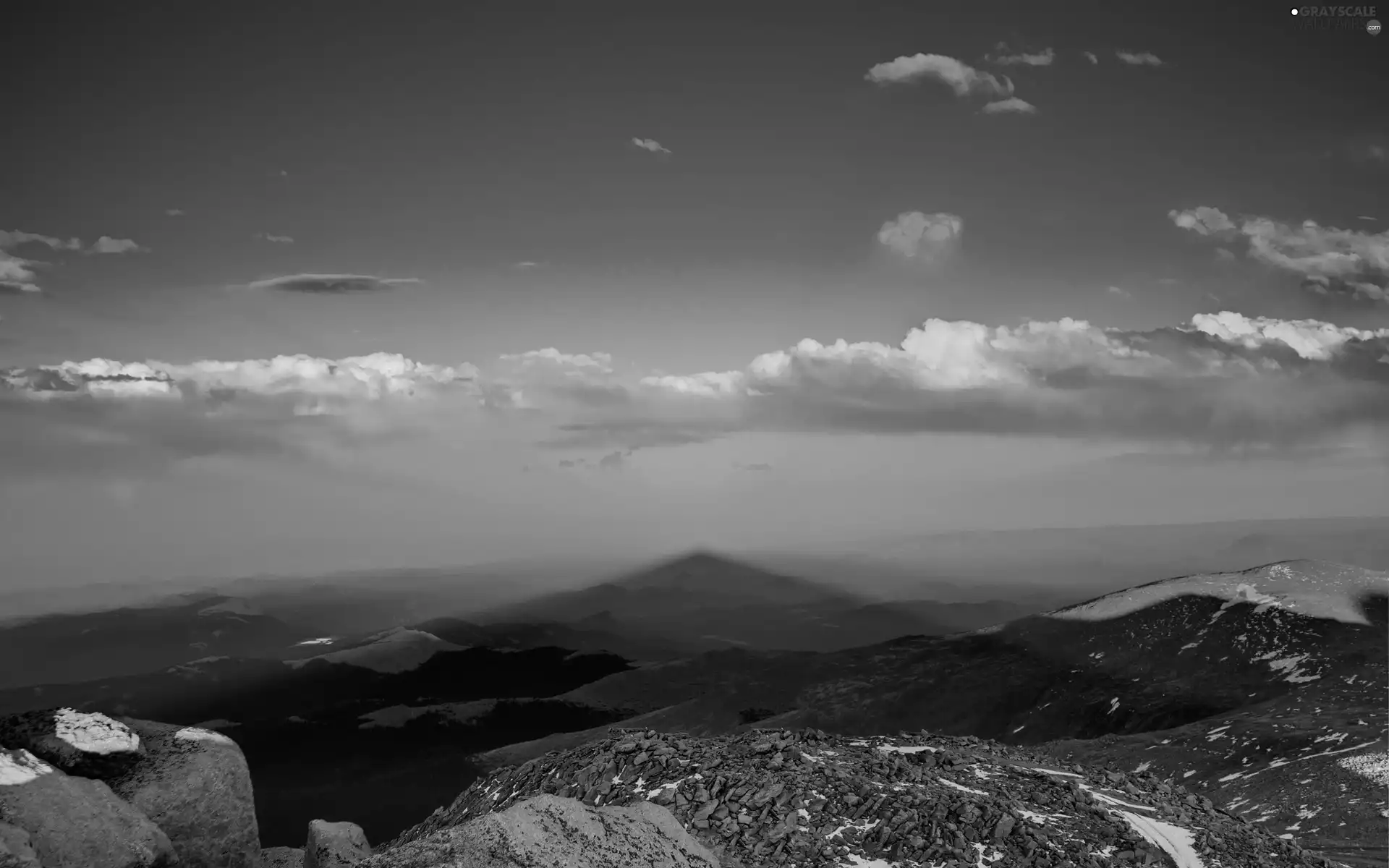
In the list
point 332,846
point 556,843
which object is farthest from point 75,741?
point 556,843

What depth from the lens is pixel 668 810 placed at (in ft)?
102

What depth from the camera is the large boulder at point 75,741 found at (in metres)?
23.0

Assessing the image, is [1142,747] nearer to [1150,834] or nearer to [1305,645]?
[1305,645]

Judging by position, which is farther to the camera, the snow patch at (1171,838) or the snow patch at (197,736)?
the snow patch at (1171,838)

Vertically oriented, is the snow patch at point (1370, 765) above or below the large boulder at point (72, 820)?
below

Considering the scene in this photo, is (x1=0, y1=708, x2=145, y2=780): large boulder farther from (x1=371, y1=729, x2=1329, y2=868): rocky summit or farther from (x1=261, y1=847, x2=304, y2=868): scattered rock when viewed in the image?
(x1=371, y1=729, x2=1329, y2=868): rocky summit

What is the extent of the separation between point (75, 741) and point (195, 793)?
11.1ft

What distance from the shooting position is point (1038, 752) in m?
51.6

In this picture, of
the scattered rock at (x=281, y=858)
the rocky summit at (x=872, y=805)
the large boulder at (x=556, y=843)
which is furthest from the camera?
the rocky summit at (x=872, y=805)

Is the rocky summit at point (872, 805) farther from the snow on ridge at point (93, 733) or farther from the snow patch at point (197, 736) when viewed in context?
the snow on ridge at point (93, 733)

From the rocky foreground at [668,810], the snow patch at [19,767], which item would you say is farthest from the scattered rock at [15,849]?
the snow patch at [19,767]

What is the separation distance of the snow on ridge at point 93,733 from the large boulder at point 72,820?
4.46 ft

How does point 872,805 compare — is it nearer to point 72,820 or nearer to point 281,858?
point 281,858

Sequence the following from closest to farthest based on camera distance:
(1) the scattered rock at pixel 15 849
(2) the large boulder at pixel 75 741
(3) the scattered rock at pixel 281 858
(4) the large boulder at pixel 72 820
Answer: (1) the scattered rock at pixel 15 849
(4) the large boulder at pixel 72 820
(2) the large boulder at pixel 75 741
(3) the scattered rock at pixel 281 858
